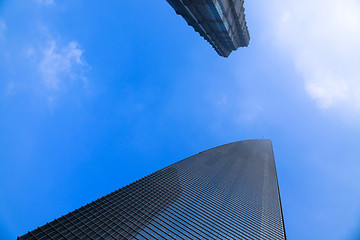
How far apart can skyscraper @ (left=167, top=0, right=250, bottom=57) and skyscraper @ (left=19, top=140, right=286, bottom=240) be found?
62.1 meters

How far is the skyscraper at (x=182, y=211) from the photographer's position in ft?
163

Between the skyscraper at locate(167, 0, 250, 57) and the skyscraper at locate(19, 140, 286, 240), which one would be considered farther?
the skyscraper at locate(167, 0, 250, 57)

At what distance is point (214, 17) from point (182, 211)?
6443 centimetres

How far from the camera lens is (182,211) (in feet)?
226

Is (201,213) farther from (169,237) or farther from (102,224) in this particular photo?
(102,224)

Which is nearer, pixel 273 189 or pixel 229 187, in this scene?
pixel 229 187

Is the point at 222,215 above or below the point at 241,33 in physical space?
below

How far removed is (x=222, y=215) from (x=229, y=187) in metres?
33.1

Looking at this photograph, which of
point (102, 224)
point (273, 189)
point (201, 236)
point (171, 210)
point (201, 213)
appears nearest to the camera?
point (102, 224)

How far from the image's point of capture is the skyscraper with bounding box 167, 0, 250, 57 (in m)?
60.4

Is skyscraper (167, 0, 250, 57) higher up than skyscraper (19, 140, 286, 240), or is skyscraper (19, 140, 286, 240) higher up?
skyscraper (167, 0, 250, 57)

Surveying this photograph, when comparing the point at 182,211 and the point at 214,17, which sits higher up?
the point at 214,17

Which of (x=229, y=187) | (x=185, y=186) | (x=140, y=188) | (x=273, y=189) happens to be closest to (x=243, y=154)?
(x=273, y=189)

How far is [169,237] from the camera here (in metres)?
54.4
